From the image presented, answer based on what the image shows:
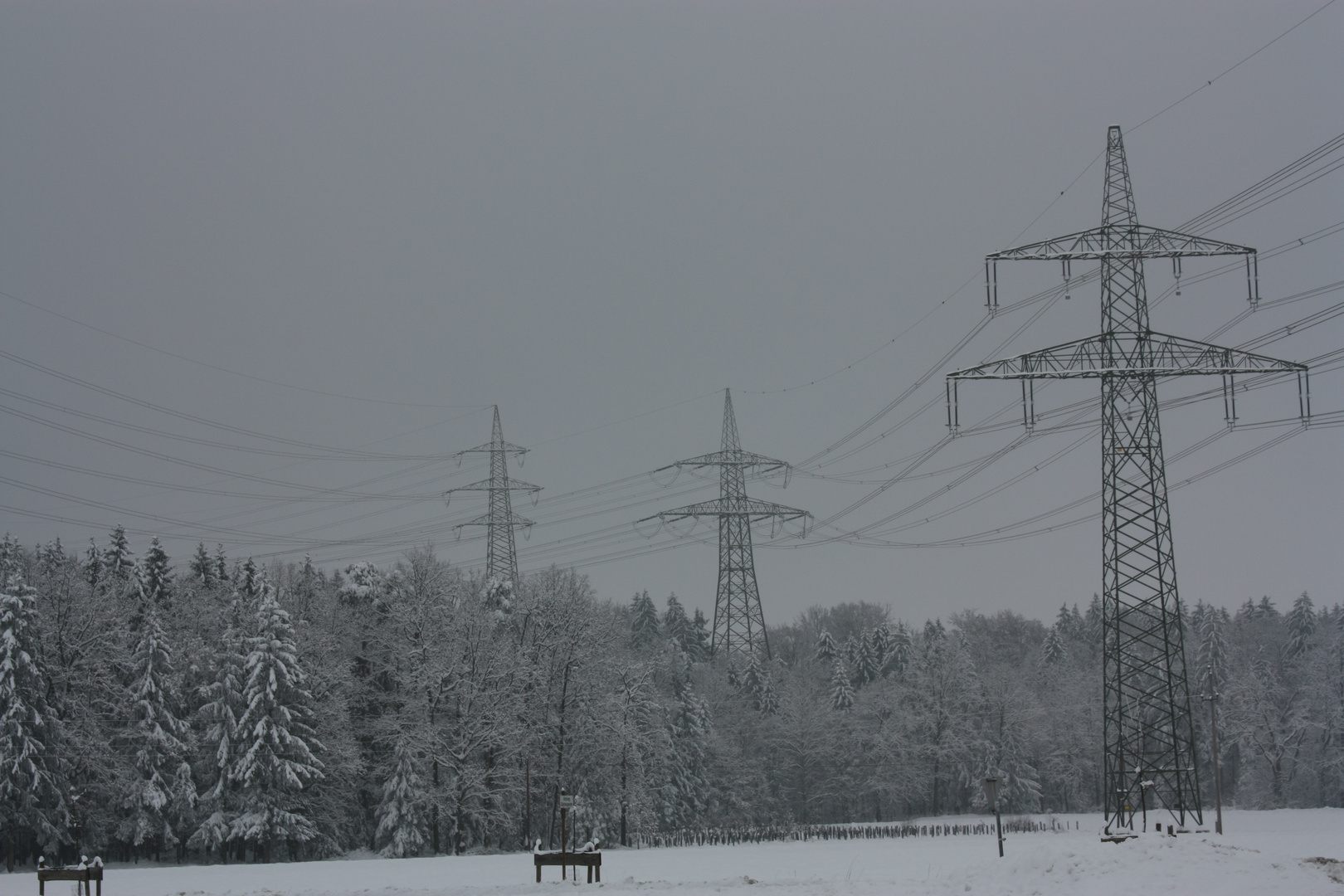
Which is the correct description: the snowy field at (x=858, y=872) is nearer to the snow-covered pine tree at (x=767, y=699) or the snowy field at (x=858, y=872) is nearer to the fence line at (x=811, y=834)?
the fence line at (x=811, y=834)

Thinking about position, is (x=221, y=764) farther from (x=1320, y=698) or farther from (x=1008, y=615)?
(x=1008, y=615)

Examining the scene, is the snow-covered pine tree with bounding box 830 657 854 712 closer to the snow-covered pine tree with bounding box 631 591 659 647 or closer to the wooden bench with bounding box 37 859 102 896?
the snow-covered pine tree with bounding box 631 591 659 647

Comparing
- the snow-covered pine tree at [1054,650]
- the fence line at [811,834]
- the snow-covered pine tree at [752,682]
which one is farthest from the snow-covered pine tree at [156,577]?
the snow-covered pine tree at [1054,650]

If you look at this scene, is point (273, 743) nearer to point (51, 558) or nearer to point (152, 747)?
Answer: point (152, 747)

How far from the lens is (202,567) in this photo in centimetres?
9756

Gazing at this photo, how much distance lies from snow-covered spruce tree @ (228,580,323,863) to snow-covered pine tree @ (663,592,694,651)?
89.6 meters

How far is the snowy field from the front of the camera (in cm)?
2867

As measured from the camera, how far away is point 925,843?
57656mm

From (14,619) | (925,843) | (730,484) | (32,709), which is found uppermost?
(730,484)

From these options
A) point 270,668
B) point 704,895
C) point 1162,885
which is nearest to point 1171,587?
point 1162,885

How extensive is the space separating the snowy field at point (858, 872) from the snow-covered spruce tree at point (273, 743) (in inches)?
458

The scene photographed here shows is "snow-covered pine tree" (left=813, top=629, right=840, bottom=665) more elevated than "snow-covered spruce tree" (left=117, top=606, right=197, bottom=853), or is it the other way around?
"snow-covered pine tree" (left=813, top=629, right=840, bottom=665)

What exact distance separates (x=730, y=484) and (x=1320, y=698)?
43826 millimetres

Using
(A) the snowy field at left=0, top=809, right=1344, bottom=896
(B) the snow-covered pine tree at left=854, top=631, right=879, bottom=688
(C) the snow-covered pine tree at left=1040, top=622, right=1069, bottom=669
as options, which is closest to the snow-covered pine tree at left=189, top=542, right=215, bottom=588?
Result: (A) the snowy field at left=0, top=809, right=1344, bottom=896
